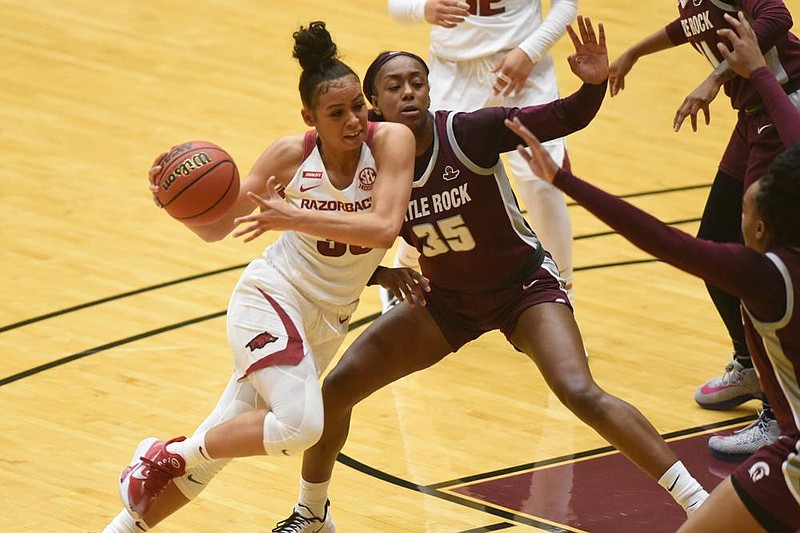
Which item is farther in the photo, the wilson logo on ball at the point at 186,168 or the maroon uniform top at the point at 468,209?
the maroon uniform top at the point at 468,209

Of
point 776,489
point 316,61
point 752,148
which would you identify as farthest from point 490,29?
point 776,489

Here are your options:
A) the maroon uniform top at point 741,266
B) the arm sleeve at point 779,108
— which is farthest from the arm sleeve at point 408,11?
the maroon uniform top at point 741,266

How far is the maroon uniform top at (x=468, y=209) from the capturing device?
5352 millimetres

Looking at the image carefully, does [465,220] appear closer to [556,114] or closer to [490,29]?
[556,114]

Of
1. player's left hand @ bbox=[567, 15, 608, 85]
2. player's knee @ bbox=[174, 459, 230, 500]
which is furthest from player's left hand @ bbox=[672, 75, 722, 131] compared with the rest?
player's knee @ bbox=[174, 459, 230, 500]

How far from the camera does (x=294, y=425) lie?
4785 millimetres

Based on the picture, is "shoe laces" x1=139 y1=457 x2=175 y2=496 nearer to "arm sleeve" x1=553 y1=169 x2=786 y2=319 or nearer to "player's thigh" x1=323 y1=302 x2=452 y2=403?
"player's thigh" x1=323 y1=302 x2=452 y2=403

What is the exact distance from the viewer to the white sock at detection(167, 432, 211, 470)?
496cm

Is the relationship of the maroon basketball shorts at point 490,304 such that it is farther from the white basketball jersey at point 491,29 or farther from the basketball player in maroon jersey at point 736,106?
the white basketball jersey at point 491,29

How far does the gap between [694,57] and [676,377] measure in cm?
624

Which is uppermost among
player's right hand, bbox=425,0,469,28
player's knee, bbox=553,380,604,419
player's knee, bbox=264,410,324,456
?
player's right hand, bbox=425,0,469,28

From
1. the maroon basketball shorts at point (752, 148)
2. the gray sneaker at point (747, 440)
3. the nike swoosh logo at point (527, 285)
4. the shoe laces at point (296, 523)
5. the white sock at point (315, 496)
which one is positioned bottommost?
the shoe laces at point (296, 523)

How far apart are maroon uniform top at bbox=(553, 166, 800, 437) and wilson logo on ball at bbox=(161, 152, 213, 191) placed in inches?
62.3

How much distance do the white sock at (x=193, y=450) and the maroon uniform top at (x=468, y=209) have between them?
3.76 ft
